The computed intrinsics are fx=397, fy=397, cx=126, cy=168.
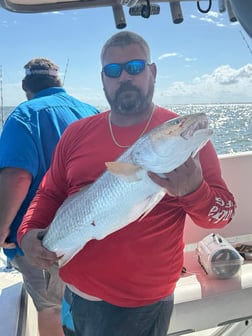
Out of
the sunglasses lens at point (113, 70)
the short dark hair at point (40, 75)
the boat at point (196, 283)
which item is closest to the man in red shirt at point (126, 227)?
the sunglasses lens at point (113, 70)

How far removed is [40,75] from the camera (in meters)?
2.01

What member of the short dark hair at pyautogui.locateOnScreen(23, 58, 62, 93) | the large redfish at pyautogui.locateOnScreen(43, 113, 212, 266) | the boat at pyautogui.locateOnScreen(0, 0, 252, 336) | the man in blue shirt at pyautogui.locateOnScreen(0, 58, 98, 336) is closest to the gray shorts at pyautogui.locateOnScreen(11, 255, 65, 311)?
the man in blue shirt at pyautogui.locateOnScreen(0, 58, 98, 336)

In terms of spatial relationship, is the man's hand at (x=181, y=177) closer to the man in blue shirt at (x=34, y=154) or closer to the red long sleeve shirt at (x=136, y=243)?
the red long sleeve shirt at (x=136, y=243)

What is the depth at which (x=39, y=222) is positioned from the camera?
4.50 ft

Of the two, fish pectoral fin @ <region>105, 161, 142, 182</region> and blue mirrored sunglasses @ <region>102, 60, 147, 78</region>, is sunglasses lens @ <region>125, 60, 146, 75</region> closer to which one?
blue mirrored sunglasses @ <region>102, 60, 147, 78</region>

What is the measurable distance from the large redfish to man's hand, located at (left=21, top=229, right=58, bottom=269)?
0.12 ft

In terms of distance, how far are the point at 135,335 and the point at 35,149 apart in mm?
908

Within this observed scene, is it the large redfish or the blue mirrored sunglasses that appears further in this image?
the blue mirrored sunglasses

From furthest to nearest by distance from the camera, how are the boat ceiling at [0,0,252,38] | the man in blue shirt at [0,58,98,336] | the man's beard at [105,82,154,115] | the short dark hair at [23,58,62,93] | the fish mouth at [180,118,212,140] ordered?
the short dark hair at [23,58,62,93]
the man in blue shirt at [0,58,98,336]
the boat ceiling at [0,0,252,38]
the man's beard at [105,82,154,115]
the fish mouth at [180,118,212,140]

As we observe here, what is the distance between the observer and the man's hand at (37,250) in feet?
4.10

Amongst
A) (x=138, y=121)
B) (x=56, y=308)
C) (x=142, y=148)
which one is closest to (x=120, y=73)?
(x=138, y=121)

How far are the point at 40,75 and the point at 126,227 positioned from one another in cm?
113

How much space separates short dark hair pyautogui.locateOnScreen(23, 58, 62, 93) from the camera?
2.00 meters

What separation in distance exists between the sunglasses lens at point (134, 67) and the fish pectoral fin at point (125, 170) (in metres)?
0.47
